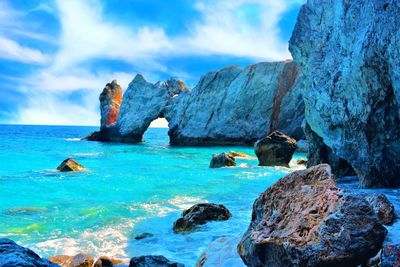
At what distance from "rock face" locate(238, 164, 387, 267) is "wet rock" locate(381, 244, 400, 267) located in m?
0.37

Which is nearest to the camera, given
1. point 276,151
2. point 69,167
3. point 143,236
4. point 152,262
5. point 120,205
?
point 152,262

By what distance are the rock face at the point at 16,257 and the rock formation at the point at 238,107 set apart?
1900 inches

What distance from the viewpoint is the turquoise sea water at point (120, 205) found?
9922 millimetres

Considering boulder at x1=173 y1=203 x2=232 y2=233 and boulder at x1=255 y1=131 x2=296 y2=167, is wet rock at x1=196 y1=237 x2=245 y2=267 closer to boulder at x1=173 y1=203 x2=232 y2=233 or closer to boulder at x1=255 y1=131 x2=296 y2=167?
boulder at x1=173 y1=203 x2=232 y2=233

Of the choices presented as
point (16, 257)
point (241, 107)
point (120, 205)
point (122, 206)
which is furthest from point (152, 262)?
point (241, 107)

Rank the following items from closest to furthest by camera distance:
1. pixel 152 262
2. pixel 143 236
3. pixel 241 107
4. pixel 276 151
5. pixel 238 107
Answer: pixel 152 262 → pixel 143 236 → pixel 276 151 → pixel 241 107 → pixel 238 107

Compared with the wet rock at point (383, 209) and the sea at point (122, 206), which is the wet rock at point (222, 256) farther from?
the wet rock at point (383, 209)

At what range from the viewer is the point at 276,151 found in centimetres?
2825

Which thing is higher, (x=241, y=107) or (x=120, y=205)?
(x=241, y=107)

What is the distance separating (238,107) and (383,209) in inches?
1918

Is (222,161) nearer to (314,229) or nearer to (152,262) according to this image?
(152,262)

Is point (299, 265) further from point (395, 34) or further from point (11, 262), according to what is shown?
point (395, 34)

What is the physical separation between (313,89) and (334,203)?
1089 centimetres

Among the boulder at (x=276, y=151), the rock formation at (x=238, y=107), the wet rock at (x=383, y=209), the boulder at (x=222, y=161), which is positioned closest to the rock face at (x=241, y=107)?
the rock formation at (x=238, y=107)
